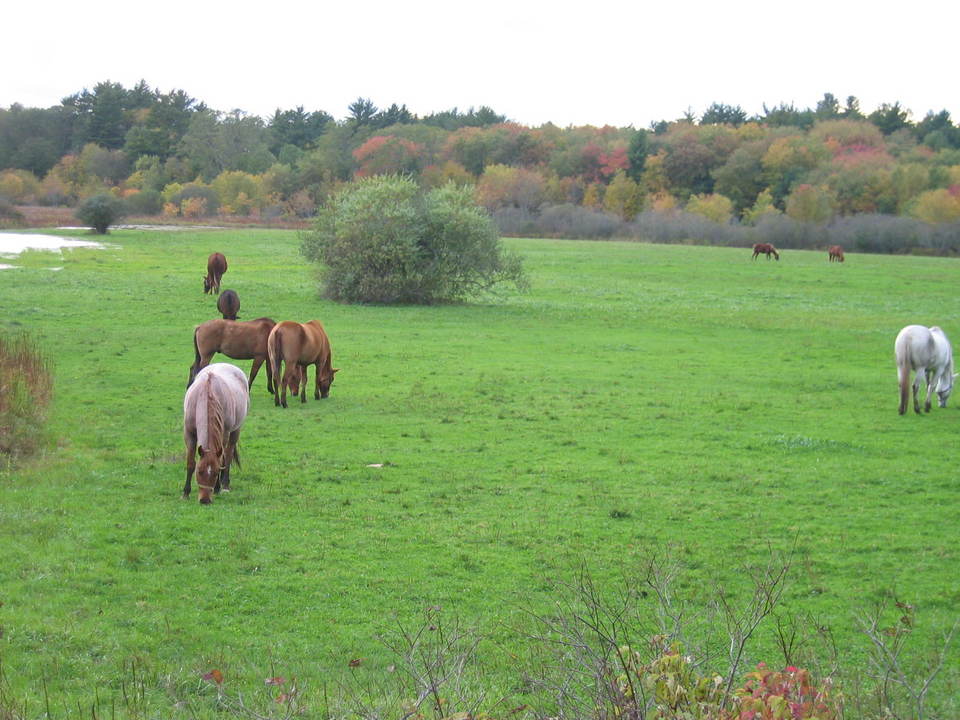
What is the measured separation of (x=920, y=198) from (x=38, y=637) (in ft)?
278

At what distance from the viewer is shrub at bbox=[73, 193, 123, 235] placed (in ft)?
214

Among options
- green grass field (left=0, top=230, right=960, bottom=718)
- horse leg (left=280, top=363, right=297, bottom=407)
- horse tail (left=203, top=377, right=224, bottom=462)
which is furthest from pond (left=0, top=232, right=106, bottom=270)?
horse tail (left=203, top=377, right=224, bottom=462)

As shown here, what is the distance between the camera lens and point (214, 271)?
106 feet

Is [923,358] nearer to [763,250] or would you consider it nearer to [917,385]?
[917,385]

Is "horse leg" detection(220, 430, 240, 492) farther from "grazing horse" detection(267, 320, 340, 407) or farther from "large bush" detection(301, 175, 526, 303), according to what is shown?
"large bush" detection(301, 175, 526, 303)

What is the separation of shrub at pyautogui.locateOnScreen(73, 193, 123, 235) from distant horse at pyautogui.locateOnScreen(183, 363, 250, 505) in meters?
60.3

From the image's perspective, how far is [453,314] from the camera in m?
30.2

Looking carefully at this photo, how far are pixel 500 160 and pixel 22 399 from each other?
101130 mm

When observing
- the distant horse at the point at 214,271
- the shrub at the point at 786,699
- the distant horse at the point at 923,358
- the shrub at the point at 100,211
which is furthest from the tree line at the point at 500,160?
the shrub at the point at 786,699

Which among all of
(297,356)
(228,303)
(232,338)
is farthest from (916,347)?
(228,303)

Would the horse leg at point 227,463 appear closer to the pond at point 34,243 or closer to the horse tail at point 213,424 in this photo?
the horse tail at point 213,424

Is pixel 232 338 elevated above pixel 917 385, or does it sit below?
above

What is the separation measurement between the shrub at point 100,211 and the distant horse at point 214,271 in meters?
36.5

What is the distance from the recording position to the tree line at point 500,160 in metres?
89.1
